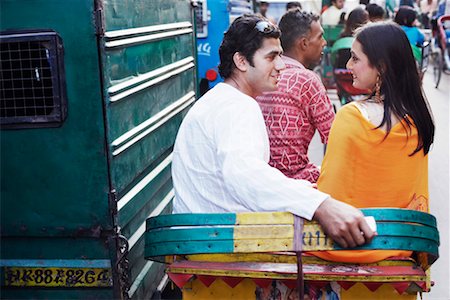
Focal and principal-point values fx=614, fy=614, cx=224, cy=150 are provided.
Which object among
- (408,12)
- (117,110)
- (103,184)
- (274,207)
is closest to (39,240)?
(103,184)

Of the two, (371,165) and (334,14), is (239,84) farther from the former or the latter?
(334,14)

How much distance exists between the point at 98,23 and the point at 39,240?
0.97m

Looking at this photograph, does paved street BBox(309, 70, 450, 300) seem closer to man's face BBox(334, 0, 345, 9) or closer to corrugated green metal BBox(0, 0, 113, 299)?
man's face BBox(334, 0, 345, 9)

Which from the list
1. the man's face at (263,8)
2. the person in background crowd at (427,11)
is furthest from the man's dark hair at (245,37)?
the person in background crowd at (427,11)

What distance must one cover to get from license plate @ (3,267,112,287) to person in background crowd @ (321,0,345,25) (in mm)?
9592

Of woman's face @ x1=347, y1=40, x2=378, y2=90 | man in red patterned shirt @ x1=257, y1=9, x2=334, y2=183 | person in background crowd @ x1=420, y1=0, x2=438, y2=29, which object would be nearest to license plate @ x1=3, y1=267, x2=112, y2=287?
man in red patterned shirt @ x1=257, y1=9, x2=334, y2=183

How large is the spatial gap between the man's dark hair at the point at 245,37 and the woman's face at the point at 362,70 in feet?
1.22

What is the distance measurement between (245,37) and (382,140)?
30.8 inches

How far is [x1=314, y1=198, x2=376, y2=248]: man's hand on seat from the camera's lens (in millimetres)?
1890

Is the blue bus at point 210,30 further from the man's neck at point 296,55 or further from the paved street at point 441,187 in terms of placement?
the man's neck at point 296,55

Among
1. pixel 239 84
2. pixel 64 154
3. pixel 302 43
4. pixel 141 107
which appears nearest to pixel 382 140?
pixel 239 84

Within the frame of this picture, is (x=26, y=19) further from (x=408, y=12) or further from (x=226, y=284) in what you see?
(x=408, y=12)

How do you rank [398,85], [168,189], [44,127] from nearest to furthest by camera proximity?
1. [398,85]
2. [44,127]
3. [168,189]

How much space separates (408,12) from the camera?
8.04 metres
